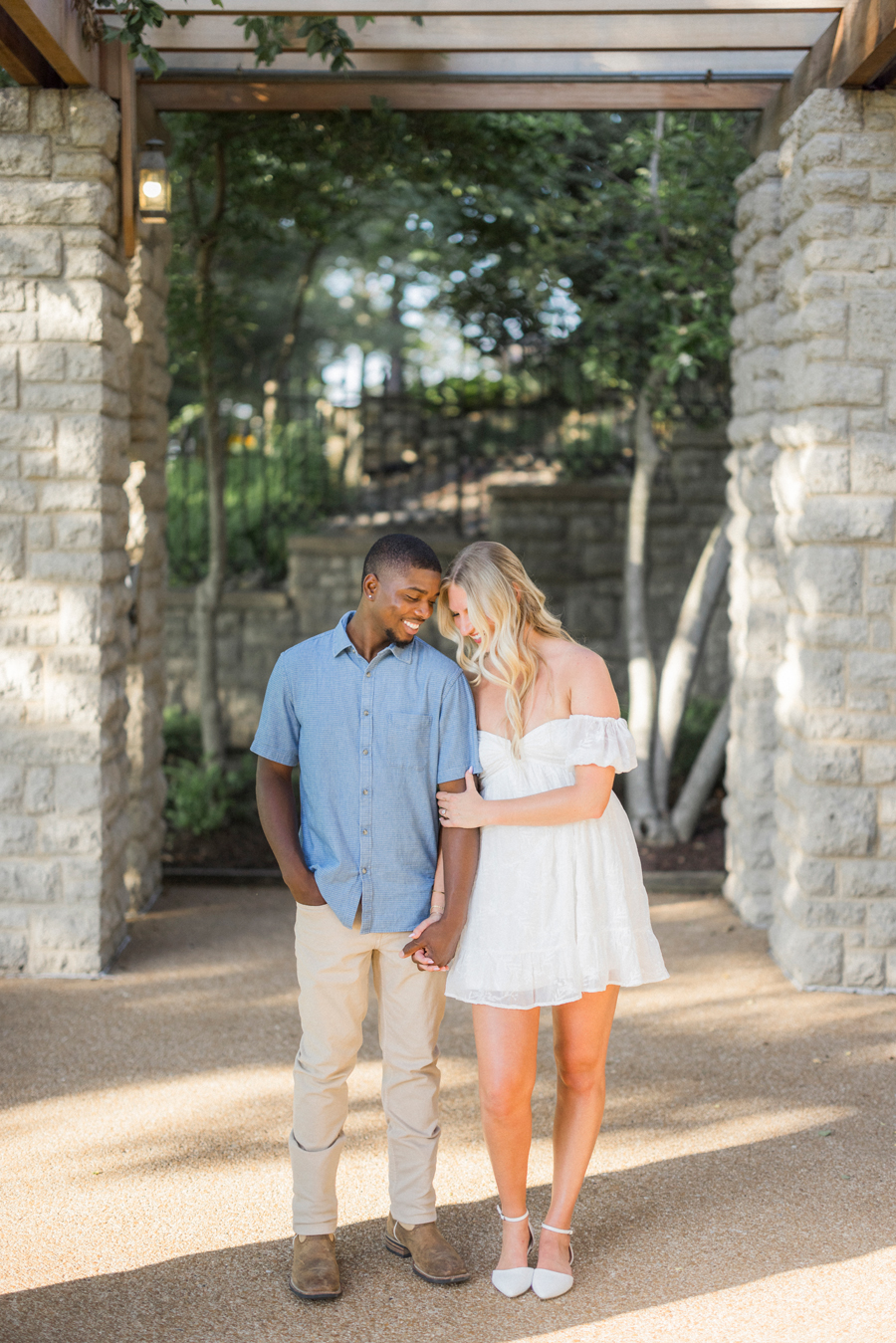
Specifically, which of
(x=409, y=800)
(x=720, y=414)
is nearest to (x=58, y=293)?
(x=409, y=800)

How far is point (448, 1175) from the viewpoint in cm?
332

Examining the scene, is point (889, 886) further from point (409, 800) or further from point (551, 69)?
point (551, 69)

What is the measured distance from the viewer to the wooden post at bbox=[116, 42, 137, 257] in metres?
4.55

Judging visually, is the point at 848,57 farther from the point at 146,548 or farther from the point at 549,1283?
the point at 549,1283

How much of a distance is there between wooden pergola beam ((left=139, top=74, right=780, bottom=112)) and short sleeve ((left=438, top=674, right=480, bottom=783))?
3.51 m

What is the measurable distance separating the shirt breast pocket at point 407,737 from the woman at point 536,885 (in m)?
0.12

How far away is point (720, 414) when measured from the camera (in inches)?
326

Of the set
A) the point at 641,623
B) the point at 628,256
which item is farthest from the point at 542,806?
the point at 628,256

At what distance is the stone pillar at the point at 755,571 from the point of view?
5.38 meters

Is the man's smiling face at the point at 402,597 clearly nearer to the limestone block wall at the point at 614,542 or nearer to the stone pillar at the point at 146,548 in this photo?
the stone pillar at the point at 146,548

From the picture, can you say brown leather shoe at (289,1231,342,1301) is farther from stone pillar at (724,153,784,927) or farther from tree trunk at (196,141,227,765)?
tree trunk at (196,141,227,765)

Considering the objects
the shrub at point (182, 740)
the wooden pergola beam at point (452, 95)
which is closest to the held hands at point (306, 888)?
the wooden pergola beam at point (452, 95)

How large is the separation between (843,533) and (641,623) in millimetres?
2922

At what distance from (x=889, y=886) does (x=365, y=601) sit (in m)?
2.99
